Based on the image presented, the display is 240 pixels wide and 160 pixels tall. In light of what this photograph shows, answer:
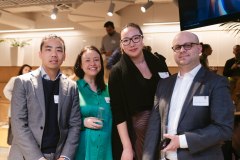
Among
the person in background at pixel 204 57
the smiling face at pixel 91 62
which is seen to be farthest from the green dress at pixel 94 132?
the person in background at pixel 204 57

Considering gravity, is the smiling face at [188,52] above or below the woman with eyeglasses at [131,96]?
above

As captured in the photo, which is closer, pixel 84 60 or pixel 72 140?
pixel 72 140

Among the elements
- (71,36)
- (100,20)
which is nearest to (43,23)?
(71,36)

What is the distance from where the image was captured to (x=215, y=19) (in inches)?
121

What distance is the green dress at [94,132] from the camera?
2236mm

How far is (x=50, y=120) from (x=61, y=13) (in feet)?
22.9

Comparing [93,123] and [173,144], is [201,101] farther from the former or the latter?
[93,123]

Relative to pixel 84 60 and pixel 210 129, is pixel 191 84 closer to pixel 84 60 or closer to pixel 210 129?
pixel 210 129

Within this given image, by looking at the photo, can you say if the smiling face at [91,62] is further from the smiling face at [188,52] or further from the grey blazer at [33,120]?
the smiling face at [188,52]

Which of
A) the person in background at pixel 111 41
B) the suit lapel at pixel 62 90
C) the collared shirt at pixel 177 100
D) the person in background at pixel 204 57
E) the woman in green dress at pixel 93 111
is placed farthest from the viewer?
the person in background at pixel 111 41

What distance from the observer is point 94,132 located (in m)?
Answer: 2.23

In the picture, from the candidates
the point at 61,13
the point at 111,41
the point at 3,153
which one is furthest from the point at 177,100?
the point at 61,13

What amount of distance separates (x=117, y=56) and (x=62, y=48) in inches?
41.9

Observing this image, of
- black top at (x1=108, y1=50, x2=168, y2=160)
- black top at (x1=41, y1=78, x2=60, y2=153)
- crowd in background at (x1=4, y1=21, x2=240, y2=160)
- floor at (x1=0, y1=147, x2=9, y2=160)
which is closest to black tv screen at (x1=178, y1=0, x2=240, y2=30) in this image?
crowd in background at (x1=4, y1=21, x2=240, y2=160)
